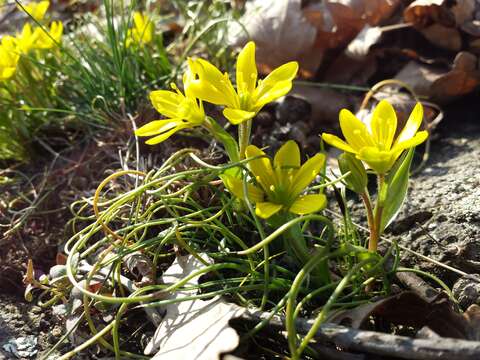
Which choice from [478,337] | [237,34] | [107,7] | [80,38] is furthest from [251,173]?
[80,38]

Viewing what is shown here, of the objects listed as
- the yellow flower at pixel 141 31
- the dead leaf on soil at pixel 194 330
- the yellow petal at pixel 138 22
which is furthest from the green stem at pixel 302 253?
the yellow petal at pixel 138 22

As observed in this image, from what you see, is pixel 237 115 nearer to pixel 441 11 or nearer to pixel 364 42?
pixel 364 42

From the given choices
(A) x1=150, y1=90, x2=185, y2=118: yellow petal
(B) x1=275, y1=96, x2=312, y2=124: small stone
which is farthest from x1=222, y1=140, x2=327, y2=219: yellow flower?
(B) x1=275, y1=96, x2=312, y2=124: small stone

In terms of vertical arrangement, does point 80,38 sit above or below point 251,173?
above

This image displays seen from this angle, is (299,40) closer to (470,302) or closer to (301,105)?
(301,105)

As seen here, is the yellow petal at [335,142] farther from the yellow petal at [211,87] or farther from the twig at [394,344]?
the twig at [394,344]

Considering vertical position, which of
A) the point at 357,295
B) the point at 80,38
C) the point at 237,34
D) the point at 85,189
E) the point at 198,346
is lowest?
the point at 357,295
